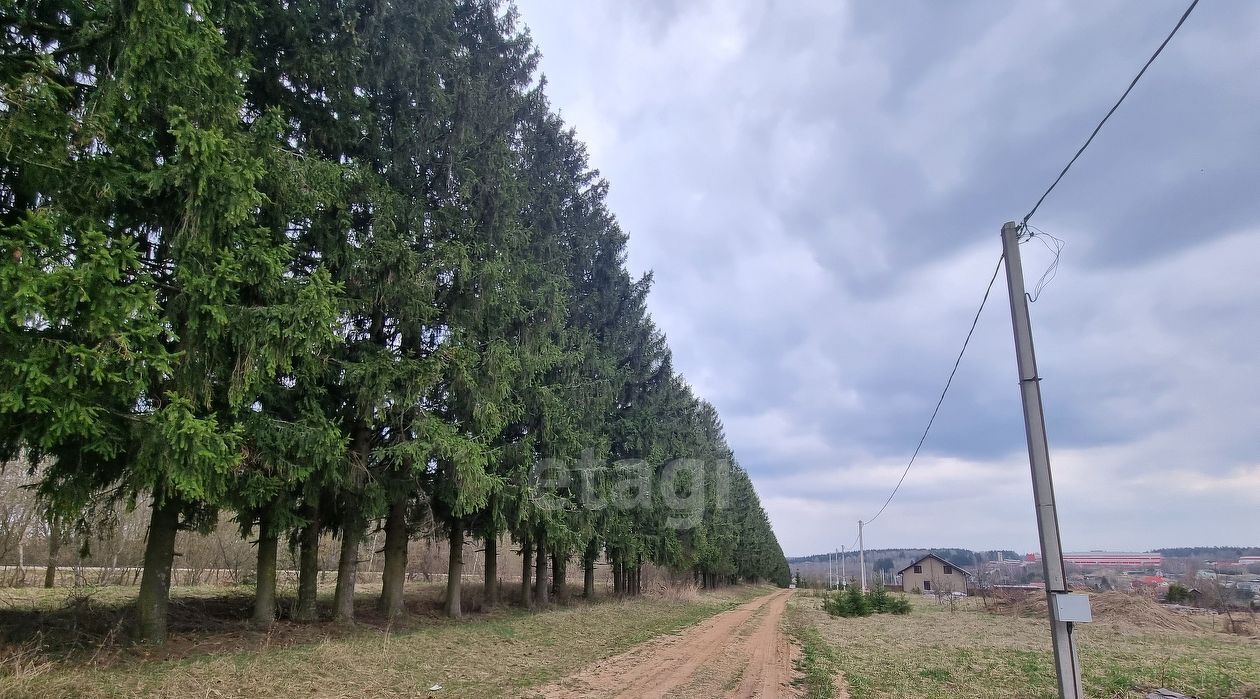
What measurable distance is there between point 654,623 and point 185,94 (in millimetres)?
16419

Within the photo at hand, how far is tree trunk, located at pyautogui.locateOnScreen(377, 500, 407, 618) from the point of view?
13570 mm

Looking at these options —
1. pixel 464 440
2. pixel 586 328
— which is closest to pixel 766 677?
pixel 464 440

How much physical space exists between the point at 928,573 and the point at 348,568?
88643 millimetres

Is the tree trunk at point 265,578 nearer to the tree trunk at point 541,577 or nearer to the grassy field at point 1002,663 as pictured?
the grassy field at point 1002,663

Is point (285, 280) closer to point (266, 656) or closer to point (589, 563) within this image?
point (266, 656)

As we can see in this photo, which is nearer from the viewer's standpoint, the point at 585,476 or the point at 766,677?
the point at 766,677

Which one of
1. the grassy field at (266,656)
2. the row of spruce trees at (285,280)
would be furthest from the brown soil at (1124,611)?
the grassy field at (266,656)

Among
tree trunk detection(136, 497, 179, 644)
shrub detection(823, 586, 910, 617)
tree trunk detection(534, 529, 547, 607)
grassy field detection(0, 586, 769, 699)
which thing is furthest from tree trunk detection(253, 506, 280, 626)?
shrub detection(823, 586, 910, 617)

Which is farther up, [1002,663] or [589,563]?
[589,563]

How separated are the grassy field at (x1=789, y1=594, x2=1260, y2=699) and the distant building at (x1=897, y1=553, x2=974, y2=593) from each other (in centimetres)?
6341

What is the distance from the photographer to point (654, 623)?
1795 centimetres

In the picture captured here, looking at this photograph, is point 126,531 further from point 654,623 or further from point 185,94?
point 185,94

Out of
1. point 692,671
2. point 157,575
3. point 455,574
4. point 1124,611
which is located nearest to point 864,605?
point 1124,611

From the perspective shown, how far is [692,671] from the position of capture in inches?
404
